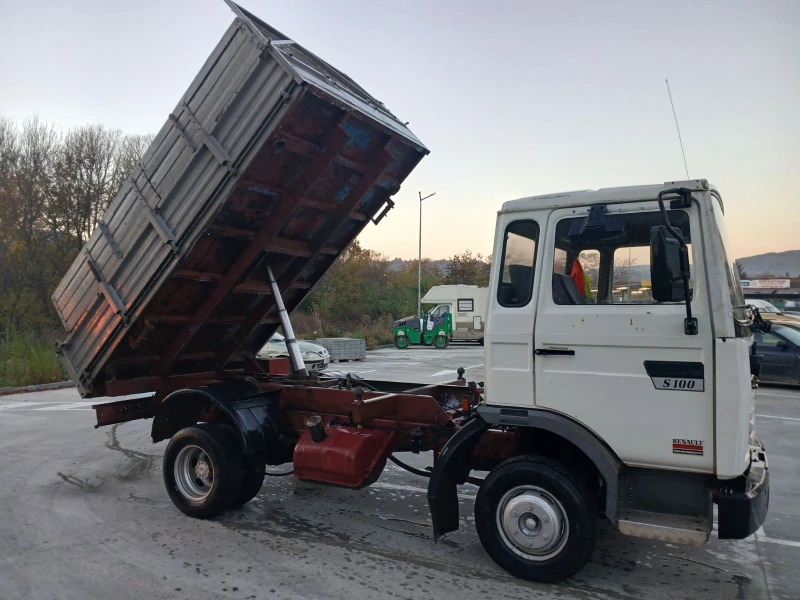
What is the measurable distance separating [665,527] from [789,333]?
37.4ft

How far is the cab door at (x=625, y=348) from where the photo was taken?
353 centimetres

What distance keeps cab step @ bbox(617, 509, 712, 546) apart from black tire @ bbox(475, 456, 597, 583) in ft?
0.85

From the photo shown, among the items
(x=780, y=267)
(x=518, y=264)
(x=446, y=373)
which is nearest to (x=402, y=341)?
(x=446, y=373)

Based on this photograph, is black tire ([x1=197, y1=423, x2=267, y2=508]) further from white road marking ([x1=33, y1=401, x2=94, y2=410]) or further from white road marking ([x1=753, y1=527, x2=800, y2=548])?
white road marking ([x1=33, y1=401, x2=94, y2=410])

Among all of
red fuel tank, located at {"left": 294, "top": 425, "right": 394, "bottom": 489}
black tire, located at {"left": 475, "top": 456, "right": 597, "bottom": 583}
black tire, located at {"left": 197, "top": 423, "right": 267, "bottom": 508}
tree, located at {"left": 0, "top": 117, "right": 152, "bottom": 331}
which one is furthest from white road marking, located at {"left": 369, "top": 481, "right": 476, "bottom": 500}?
tree, located at {"left": 0, "top": 117, "right": 152, "bottom": 331}

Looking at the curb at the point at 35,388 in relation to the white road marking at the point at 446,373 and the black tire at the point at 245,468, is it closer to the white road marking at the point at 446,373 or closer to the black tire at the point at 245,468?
the white road marking at the point at 446,373

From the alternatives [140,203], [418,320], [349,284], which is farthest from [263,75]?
[349,284]

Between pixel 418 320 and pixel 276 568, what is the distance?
2541 cm

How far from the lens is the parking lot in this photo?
3.98m

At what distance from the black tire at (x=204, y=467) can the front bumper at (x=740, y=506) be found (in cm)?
391

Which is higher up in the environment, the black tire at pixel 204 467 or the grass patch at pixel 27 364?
the grass patch at pixel 27 364

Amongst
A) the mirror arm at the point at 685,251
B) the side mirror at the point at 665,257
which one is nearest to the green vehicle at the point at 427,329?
the mirror arm at the point at 685,251

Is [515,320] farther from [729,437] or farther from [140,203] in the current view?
[140,203]

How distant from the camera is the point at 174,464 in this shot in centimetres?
558
